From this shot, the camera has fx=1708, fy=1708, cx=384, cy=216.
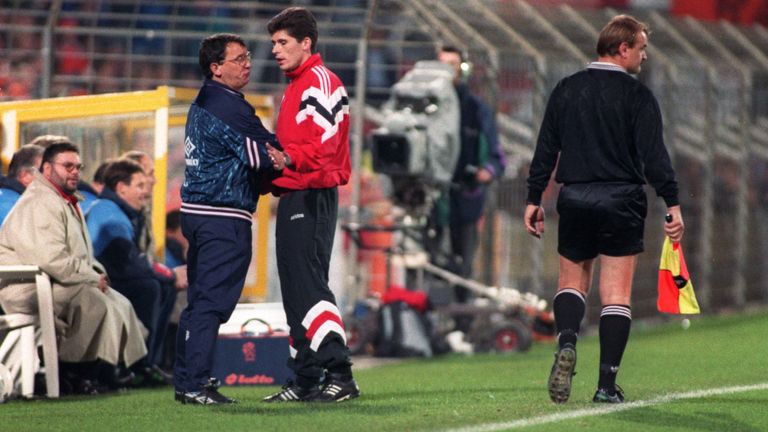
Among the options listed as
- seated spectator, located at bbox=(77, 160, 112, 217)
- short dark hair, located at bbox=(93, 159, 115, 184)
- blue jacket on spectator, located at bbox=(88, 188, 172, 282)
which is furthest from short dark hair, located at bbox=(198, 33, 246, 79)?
short dark hair, located at bbox=(93, 159, 115, 184)

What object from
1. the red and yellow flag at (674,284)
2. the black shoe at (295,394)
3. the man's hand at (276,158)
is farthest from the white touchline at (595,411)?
the man's hand at (276,158)

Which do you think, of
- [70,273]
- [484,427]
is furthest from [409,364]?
[484,427]

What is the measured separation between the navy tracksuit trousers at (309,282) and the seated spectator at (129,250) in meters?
2.43

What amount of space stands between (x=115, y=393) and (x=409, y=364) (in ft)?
10.9

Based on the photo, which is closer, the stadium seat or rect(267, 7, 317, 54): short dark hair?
A: rect(267, 7, 317, 54): short dark hair

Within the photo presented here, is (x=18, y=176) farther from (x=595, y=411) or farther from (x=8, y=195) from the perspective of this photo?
(x=595, y=411)

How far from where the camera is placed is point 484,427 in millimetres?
6941

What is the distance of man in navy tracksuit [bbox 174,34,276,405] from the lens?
25.9ft

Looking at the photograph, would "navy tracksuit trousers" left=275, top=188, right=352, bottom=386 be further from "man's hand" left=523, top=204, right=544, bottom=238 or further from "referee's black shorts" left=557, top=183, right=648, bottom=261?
"referee's black shorts" left=557, top=183, right=648, bottom=261

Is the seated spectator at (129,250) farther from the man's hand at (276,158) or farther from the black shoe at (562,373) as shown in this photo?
the black shoe at (562,373)

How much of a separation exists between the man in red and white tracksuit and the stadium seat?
5.21 feet

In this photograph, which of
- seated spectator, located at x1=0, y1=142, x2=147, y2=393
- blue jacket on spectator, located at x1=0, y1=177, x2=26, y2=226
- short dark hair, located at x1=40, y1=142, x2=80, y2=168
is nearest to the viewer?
seated spectator, located at x1=0, y1=142, x2=147, y2=393

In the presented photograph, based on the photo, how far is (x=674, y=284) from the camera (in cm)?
806

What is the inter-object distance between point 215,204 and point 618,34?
202 cm
